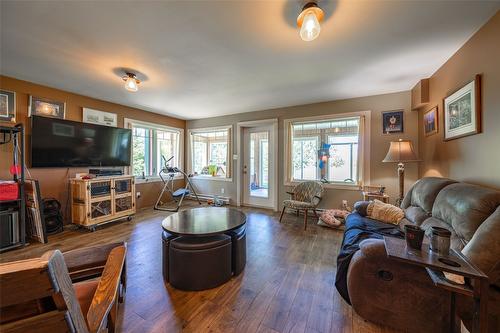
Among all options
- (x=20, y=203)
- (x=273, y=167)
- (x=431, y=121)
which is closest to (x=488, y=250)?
(x=431, y=121)

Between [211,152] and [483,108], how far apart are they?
16.1ft

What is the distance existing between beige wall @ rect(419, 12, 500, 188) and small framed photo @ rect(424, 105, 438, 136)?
84 millimetres

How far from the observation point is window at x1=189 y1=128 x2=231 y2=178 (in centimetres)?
517

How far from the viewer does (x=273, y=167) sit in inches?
177

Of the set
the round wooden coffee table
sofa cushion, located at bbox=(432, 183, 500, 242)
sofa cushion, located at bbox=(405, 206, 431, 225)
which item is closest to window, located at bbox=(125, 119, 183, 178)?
the round wooden coffee table

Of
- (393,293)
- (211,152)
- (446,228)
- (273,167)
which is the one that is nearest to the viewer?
(393,293)

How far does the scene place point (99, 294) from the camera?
101 centimetres

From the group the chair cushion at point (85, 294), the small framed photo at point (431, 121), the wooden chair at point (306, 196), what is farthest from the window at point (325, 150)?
the chair cushion at point (85, 294)

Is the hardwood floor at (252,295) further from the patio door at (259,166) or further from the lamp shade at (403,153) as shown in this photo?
the patio door at (259,166)

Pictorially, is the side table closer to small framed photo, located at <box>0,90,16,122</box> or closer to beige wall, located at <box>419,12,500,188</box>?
beige wall, located at <box>419,12,500,188</box>

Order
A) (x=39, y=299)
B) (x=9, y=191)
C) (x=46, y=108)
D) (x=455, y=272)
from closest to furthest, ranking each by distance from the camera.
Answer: (x=39, y=299)
(x=455, y=272)
(x=9, y=191)
(x=46, y=108)

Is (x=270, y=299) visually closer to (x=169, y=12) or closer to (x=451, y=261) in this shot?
(x=451, y=261)

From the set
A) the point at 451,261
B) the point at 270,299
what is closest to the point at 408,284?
the point at 451,261

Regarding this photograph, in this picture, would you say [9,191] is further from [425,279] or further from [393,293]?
[425,279]
